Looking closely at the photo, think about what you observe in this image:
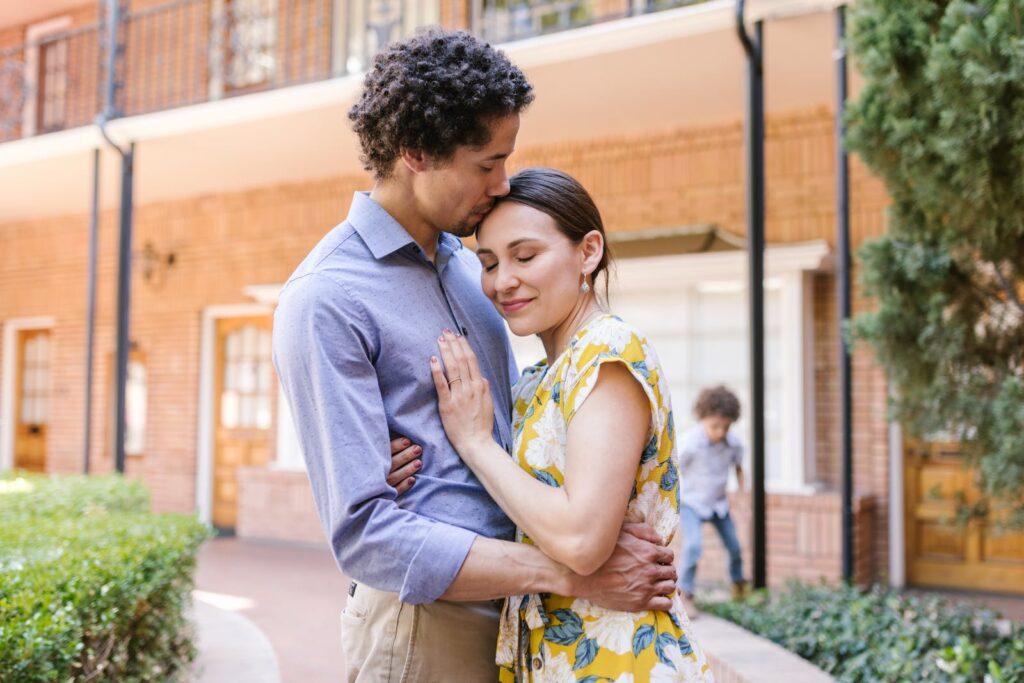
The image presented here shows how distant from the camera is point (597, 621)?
162cm

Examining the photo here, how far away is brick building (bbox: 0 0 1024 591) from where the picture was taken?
691 centimetres

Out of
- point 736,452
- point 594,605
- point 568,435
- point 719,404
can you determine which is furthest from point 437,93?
point 736,452

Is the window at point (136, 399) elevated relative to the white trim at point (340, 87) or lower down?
lower down

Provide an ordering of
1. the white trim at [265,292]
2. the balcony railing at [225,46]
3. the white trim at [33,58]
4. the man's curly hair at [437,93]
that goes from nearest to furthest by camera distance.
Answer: the man's curly hair at [437,93] < the balcony railing at [225,46] < the white trim at [265,292] < the white trim at [33,58]

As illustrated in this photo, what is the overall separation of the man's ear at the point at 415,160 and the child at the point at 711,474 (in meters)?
5.03

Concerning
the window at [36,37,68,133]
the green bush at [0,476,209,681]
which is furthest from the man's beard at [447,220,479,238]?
the window at [36,37,68,133]

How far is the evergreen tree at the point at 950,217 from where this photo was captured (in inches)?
128

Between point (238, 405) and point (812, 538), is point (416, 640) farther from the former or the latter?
point (238, 405)

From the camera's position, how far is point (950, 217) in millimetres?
3668

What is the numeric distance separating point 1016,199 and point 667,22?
305cm

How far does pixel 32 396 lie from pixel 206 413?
356 cm

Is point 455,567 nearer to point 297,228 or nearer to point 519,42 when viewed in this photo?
point 519,42

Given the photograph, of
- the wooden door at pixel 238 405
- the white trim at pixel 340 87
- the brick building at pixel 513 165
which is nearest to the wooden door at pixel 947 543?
the brick building at pixel 513 165

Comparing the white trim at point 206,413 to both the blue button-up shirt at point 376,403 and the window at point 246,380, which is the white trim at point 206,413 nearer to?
the window at point 246,380
